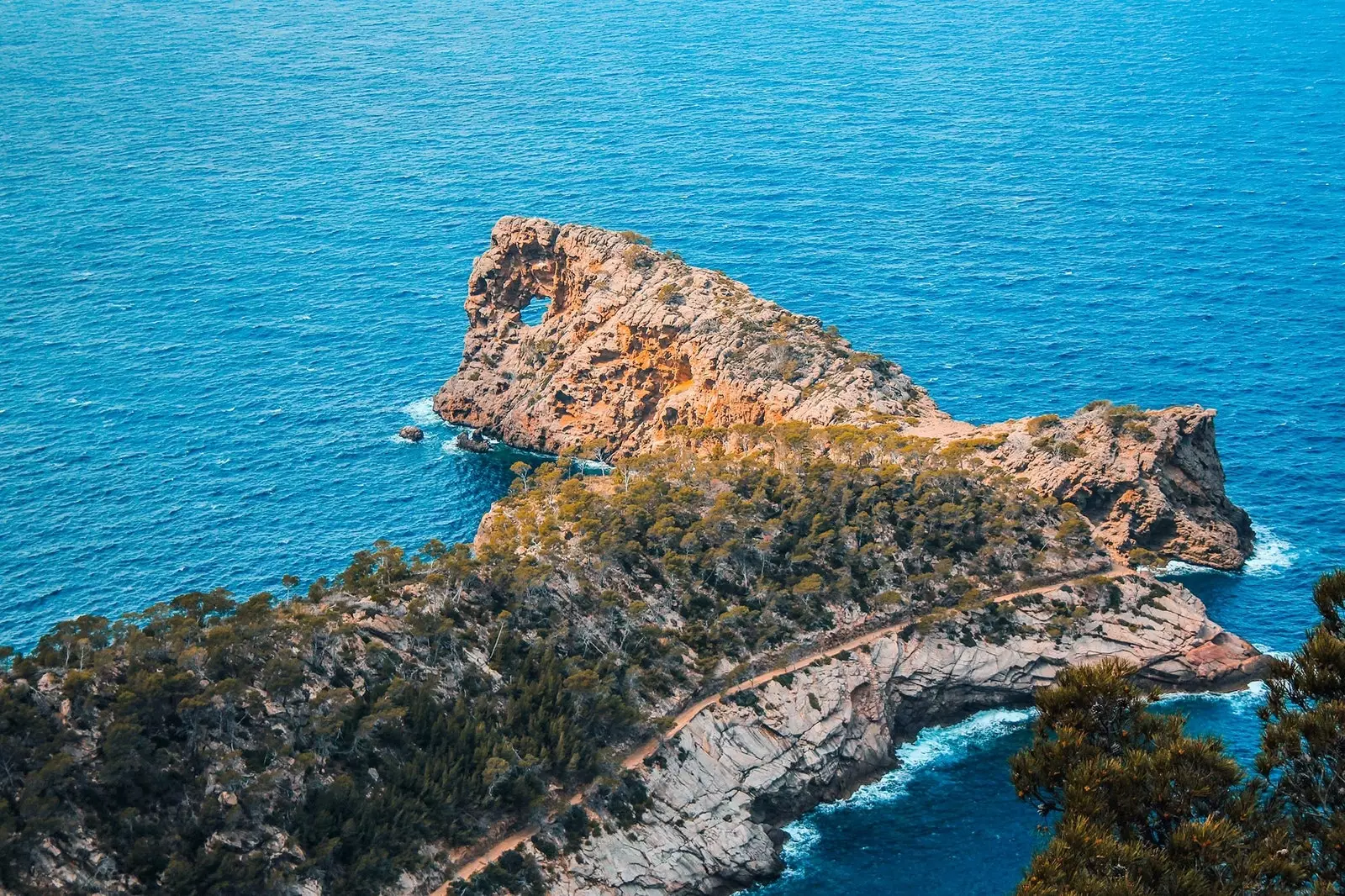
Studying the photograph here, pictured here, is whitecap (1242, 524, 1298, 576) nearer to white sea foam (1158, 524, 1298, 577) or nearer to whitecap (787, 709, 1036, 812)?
white sea foam (1158, 524, 1298, 577)

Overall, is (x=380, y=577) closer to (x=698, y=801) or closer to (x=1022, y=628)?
(x=698, y=801)

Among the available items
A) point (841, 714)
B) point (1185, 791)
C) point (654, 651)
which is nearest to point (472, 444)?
point (654, 651)

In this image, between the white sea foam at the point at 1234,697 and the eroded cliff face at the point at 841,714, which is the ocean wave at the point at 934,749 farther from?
the white sea foam at the point at 1234,697

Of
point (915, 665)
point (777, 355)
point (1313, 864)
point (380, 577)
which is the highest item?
point (777, 355)

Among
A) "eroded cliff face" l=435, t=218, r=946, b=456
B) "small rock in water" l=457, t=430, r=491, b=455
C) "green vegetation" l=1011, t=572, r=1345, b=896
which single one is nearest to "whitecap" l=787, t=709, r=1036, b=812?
"eroded cliff face" l=435, t=218, r=946, b=456

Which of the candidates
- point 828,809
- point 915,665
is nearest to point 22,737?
point 828,809

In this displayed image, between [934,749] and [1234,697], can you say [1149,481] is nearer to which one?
[1234,697]

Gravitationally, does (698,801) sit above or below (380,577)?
below
